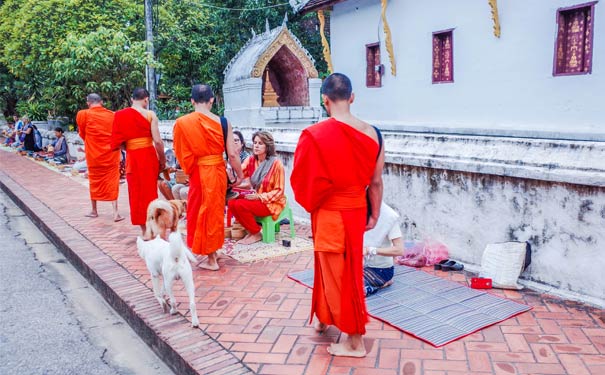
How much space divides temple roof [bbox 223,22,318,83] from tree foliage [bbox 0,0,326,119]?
162 cm

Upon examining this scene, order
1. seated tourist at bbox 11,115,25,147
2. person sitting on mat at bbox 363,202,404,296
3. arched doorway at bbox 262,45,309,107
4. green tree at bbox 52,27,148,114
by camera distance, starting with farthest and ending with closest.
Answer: seated tourist at bbox 11,115,25,147, arched doorway at bbox 262,45,309,107, green tree at bbox 52,27,148,114, person sitting on mat at bbox 363,202,404,296

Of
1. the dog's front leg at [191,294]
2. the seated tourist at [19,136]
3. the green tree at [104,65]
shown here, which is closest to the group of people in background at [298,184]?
the dog's front leg at [191,294]

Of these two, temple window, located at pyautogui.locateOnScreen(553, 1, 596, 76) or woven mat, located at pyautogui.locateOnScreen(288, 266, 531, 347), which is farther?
temple window, located at pyautogui.locateOnScreen(553, 1, 596, 76)

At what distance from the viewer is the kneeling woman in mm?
6055

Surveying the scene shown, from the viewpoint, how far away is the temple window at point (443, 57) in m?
11.4

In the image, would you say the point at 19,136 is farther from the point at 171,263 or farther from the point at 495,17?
the point at 171,263

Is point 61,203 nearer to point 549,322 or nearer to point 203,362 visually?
point 203,362

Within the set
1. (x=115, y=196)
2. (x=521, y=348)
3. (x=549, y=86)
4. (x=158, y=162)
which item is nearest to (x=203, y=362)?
(x=521, y=348)

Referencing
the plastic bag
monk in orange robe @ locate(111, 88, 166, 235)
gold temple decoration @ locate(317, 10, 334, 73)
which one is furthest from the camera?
gold temple decoration @ locate(317, 10, 334, 73)

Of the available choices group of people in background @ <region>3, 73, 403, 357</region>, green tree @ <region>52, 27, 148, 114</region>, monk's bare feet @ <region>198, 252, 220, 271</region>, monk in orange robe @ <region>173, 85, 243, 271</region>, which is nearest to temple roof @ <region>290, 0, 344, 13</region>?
green tree @ <region>52, 27, 148, 114</region>

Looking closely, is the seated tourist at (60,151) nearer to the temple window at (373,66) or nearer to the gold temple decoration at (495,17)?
the temple window at (373,66)

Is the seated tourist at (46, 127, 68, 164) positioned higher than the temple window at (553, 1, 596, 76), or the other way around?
the temple window at (553, 1, 596, 76)

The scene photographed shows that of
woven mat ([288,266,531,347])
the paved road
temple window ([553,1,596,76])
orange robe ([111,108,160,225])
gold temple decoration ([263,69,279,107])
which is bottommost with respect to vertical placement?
the paved road

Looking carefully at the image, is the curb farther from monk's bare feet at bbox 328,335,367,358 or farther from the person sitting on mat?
the person sitting on mat
